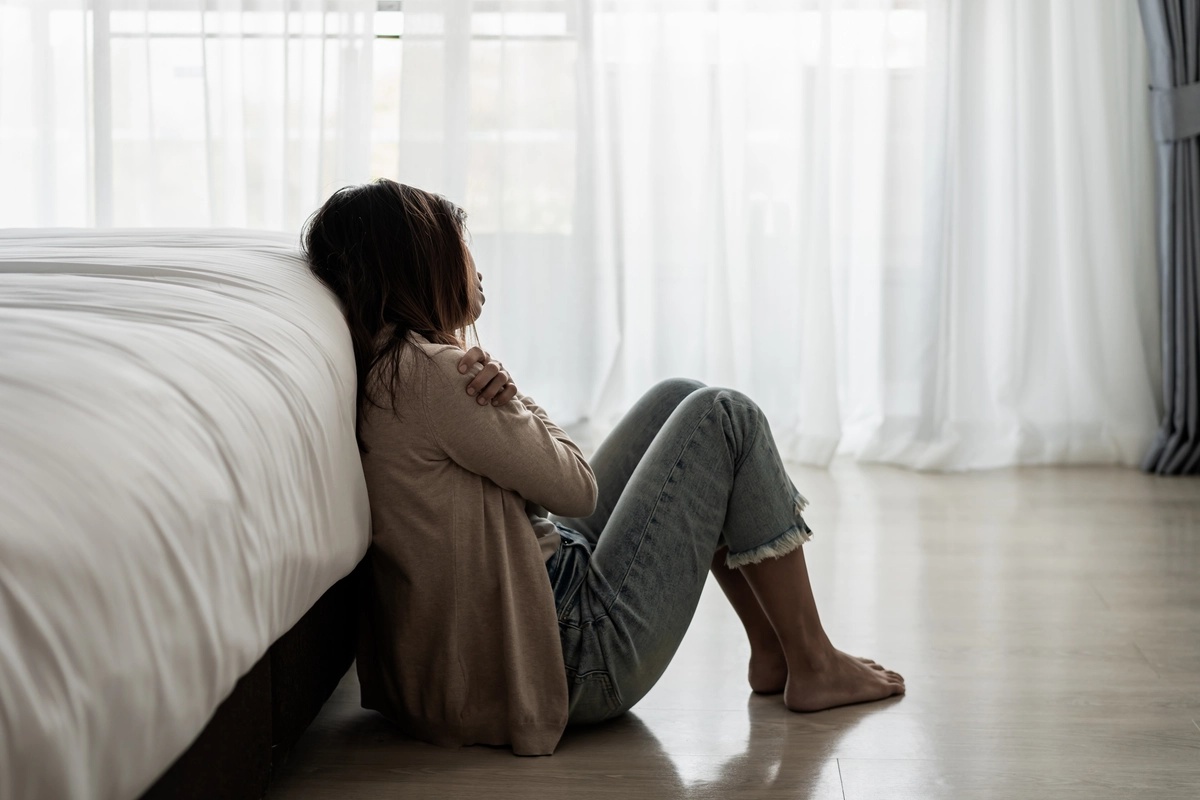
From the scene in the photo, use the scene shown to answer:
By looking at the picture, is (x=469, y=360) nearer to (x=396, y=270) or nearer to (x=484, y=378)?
(x=484, y=378)

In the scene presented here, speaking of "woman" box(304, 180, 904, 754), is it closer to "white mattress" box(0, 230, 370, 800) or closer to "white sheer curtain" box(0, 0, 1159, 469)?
"white mattress" box(0, 230, 370, 800)

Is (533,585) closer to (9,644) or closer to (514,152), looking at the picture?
(9,644)

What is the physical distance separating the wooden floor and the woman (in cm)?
8

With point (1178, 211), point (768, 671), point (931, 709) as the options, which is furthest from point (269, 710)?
point (1178, 211)

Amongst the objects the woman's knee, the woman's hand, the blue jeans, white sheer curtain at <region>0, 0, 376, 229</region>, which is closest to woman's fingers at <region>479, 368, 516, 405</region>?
the woman's hand

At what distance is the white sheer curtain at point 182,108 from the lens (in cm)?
344

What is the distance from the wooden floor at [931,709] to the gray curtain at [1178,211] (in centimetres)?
74

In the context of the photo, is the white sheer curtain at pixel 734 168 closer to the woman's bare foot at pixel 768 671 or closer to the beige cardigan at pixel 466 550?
the woman's bare foot at pixel 768 671

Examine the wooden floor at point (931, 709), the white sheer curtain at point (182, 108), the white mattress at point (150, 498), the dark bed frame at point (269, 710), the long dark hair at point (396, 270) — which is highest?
the white sheer curtain at point (182, 108)

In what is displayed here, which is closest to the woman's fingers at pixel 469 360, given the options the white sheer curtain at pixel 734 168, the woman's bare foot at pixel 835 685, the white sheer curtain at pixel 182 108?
the woman's bare foot at pixel 835 685

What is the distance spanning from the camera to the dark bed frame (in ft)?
3.35

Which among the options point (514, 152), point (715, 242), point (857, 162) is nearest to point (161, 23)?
point (514, 152)

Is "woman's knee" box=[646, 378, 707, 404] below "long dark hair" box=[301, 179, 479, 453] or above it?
below

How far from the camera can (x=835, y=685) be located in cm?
165
